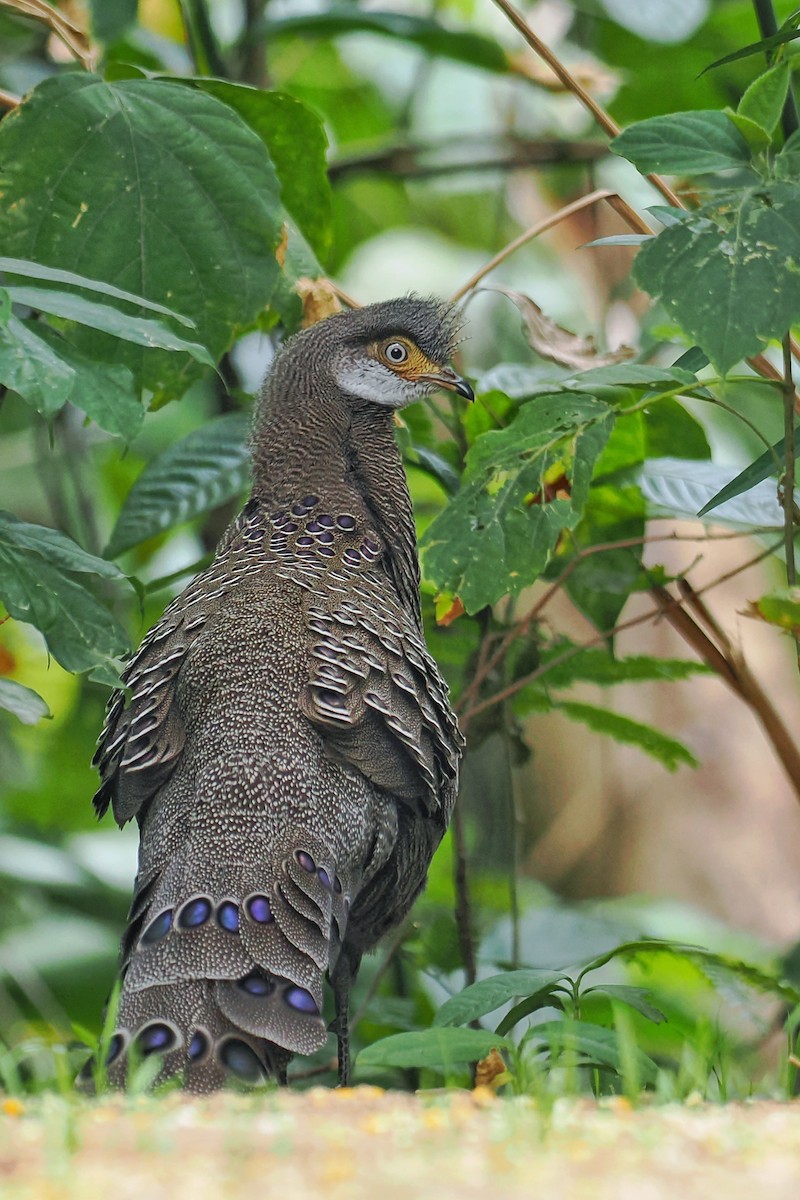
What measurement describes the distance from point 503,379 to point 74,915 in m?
3.31

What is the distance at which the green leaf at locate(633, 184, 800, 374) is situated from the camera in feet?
8.93

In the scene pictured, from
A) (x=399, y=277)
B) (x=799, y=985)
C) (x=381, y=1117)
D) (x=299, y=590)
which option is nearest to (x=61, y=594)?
(x=299, y=590)

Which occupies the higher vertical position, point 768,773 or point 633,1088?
point 768,773

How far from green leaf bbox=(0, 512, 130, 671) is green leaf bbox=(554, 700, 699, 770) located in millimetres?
1639

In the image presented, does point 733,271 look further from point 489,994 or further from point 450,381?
point 489,994

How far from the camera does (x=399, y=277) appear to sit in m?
9.09

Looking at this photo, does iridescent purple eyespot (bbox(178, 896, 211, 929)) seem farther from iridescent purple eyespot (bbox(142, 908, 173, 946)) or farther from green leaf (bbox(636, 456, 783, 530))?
green leaf (bbox(636, 456, 783, 530))

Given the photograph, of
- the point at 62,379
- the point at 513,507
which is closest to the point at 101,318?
the point at 62,379

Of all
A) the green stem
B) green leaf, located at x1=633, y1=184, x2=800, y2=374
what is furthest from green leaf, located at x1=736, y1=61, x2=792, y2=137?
the green stem

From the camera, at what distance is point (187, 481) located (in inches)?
163

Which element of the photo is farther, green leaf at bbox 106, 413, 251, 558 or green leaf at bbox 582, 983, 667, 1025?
green leaf at bbox 106, 413, 251, 558

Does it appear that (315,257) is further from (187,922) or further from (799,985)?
(799,985)

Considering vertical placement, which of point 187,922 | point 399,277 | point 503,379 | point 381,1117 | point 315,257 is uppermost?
point 399,277

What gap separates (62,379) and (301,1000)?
1250 millimetres
